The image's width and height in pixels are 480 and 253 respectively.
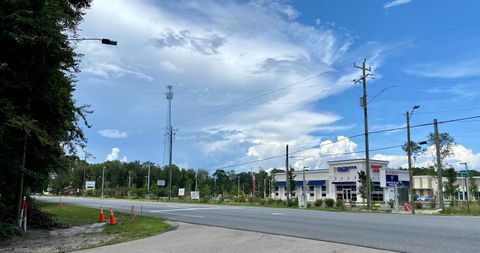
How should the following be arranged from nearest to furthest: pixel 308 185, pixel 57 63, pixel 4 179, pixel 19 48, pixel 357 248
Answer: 1. pixel 357 248
2. pixel 19 48
3. pixel 57 63
4. pixel 4 179
5. pixel 308 185

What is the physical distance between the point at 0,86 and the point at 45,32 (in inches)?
84.7

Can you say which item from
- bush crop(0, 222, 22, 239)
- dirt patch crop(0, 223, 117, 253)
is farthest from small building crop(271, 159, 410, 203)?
bush crop(0, 222, 22, 239)

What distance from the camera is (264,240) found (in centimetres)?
1280

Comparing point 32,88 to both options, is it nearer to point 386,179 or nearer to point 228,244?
point 228,244

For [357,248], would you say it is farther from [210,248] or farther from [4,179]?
[4,179]

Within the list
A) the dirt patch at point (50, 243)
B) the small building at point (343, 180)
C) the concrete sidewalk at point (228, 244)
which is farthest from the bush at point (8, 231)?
the small building at point (343, 180)

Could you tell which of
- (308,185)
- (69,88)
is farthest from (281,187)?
(69,88)

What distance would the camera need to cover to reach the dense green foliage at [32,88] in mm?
13250

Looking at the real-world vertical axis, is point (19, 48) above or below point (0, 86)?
above

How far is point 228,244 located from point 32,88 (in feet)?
28.2

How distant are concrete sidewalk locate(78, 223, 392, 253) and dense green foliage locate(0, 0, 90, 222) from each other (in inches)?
188

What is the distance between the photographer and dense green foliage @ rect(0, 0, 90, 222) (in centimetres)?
1325

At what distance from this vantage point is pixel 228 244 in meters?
12.2

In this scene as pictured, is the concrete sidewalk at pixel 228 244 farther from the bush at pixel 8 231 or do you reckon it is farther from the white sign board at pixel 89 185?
the white sign board at pixel 89 185
